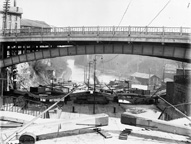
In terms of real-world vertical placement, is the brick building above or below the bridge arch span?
below

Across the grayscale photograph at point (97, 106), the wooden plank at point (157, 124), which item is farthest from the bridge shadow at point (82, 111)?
the wooden plank at point (157, 124)

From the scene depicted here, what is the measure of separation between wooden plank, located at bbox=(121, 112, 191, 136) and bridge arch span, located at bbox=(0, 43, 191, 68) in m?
15.4

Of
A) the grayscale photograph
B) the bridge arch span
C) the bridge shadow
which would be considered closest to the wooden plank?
the grayscale photograph

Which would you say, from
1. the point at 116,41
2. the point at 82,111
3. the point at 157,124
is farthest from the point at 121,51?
the point at 157,124

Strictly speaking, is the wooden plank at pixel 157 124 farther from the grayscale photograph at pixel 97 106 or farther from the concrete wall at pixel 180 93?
the concrete wall at pixel 180 93

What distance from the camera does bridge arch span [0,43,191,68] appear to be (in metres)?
22.7

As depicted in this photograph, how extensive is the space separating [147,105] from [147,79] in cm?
5096

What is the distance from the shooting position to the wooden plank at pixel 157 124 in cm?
810

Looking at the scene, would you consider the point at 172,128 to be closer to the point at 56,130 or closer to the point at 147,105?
the point at 56,130

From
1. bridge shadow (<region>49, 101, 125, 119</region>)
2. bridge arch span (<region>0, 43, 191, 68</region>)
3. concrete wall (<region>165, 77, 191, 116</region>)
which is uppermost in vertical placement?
bridge arch span (<region>0, 43, 191, 68</region>)

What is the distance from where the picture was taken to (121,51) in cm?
2572

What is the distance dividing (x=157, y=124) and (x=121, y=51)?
58.4 ft

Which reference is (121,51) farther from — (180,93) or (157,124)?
(157,124)

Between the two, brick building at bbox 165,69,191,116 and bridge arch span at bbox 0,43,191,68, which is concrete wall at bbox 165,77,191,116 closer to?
brick building at bbox 165,69,191,116
